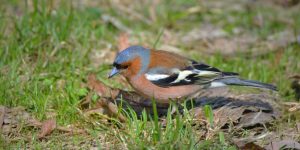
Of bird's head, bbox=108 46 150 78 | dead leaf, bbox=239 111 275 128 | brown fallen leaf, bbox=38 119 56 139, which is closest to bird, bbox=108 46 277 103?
bird's head, bbox=108 46 150 78

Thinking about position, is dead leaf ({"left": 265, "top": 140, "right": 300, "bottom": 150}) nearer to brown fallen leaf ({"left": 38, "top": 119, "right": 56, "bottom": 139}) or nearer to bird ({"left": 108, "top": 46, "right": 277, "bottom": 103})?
bird ({"left": 108, "top": 46, "right": 277, "bottom": 103})

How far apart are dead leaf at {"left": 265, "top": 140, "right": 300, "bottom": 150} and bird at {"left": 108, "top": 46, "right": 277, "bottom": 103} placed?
85cm

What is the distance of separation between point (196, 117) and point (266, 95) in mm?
1212

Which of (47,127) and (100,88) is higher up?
(100,88)

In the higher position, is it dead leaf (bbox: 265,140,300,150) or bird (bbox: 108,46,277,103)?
bird (bbox: 108,46,277,103)

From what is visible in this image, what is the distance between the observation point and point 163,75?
5.20 meters

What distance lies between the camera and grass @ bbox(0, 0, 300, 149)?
14.9ft

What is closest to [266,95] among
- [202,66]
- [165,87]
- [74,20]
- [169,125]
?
[202,66]

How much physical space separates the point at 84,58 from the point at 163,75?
1.57 metres

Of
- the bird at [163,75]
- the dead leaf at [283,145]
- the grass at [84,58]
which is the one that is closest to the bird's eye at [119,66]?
the bird at [163,75]

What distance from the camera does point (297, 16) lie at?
→ 26.9 ft

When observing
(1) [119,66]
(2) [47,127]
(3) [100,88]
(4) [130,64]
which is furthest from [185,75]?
(2) [47,127]

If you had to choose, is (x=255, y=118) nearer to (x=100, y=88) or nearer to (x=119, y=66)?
(x=119, y=66)

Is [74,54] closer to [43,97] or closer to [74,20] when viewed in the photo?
[74,20]
